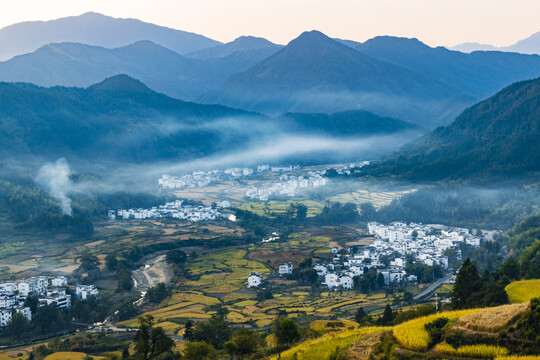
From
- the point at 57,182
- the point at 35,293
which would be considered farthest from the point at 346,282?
the point at 57,182

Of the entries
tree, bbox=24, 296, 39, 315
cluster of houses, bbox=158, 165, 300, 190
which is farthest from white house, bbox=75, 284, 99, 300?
cluster of houses, bbox=158, 165, 300, 190

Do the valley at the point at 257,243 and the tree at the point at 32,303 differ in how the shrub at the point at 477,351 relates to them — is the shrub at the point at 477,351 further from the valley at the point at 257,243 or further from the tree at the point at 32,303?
the tree at the point at 32,303

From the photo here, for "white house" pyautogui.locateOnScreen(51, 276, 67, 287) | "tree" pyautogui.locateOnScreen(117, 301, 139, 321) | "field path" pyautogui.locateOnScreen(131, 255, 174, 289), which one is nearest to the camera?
"tree" pyautogui.locateOnScreen(117, 301, 139, 321)

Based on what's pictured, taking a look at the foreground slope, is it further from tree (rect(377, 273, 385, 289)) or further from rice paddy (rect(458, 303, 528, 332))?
rice paddy (rect(458, 303, 528, 332))

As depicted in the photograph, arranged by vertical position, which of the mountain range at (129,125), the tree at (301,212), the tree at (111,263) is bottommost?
the tree at (111,263)

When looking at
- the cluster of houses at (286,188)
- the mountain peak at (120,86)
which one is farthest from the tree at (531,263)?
the mountain peak at (120,86)

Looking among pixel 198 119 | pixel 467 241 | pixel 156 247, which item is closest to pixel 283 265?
pixel 156 247

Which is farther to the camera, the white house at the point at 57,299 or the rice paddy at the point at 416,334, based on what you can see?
the white house at the point at 57,299
